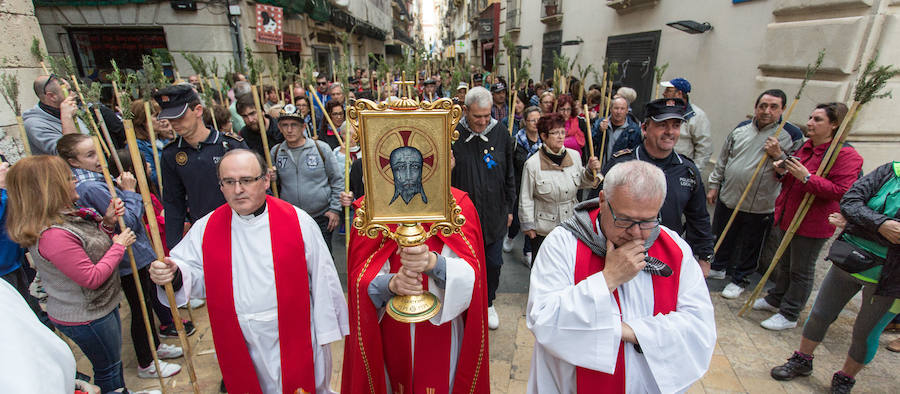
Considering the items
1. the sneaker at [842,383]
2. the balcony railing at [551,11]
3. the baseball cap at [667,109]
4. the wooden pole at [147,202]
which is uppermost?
the balcony railing at [551,11]

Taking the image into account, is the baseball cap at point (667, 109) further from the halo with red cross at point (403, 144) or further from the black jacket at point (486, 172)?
the halo with red cross at point (403, 144)

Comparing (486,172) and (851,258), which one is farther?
(486,172)

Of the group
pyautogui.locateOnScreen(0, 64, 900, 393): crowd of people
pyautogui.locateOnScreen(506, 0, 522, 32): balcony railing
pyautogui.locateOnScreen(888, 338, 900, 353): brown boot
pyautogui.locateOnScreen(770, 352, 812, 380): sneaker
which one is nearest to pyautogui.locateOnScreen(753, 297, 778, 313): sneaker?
pyautogui.locateOnScreen(0, 64, 900, 393): crowd of people

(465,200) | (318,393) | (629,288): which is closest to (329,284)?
(318,393)

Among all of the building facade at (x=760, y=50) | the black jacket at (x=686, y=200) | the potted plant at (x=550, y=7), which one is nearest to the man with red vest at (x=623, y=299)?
the black jacket at (x=686, y=200)

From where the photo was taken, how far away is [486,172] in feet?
11.4

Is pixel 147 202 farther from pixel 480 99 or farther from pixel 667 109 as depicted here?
pixel 667 109

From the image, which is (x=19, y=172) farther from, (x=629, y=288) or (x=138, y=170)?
(x=629, y=288)


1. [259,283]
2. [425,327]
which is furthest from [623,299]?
[259,283]

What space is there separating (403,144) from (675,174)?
7.26 feet

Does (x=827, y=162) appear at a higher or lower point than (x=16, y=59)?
lower

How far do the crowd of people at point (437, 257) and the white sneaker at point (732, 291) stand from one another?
0.27 metres

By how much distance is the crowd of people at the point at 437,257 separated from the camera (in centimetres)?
166

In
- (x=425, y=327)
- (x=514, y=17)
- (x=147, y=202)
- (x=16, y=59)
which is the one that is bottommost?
(x=425, y=327)
